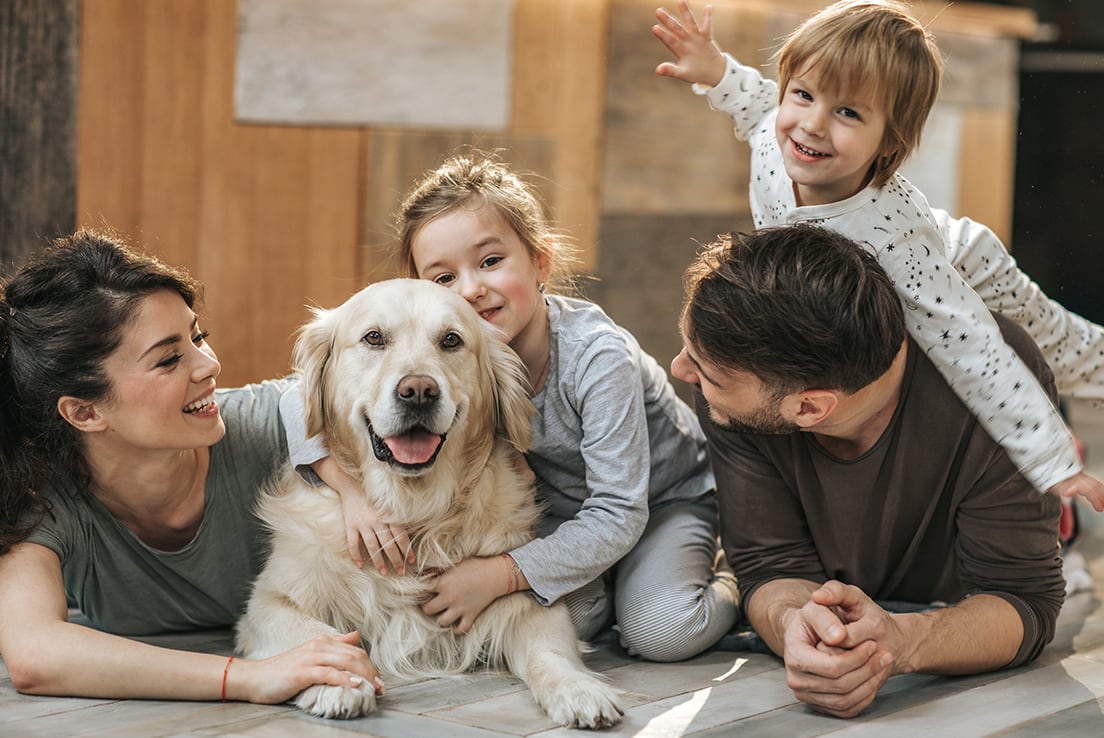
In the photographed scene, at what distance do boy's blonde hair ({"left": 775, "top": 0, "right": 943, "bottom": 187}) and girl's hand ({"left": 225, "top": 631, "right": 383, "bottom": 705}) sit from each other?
1.30 meters

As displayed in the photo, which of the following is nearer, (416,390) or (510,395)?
(416,390)

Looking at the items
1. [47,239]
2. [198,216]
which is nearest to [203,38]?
[198,216]

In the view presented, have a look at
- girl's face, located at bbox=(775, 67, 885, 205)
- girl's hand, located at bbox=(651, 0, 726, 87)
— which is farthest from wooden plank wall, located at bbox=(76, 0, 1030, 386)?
girl's face, located at bbox=(775, 67, 885, 205)

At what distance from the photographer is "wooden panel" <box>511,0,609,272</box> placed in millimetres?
4672

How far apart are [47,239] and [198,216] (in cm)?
62

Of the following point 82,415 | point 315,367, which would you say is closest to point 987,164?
point 315,367

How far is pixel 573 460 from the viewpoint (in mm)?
2527

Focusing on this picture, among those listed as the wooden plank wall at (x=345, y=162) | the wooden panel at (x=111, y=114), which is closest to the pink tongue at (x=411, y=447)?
the wooden plank wall at (x=345, y=162)

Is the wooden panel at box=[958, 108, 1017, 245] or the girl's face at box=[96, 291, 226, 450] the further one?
the wooden panel at box=[958, 108, 1017, 245]

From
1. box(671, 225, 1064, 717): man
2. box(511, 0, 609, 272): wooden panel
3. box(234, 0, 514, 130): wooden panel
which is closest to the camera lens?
Result: box(671, 225, 1064, 717): man

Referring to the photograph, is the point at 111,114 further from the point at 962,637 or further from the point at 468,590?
the point at 962,637

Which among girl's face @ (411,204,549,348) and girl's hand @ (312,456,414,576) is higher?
girl's face @ (411,204,549,348)

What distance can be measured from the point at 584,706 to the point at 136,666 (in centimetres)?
72

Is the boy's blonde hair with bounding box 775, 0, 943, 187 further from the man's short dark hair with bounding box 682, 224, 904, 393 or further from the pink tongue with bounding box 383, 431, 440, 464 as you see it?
the pink tongue with bounding box 383, 431, 440, 464
